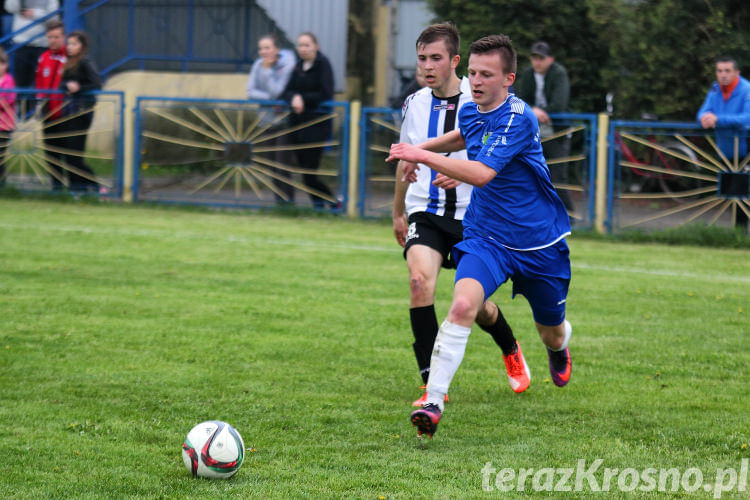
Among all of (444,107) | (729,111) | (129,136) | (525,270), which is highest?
(729,111)

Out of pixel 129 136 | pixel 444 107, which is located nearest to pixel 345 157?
pixel 129 136

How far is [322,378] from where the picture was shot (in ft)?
19.7

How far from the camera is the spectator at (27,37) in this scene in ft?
67.2

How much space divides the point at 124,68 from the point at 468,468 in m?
18.7

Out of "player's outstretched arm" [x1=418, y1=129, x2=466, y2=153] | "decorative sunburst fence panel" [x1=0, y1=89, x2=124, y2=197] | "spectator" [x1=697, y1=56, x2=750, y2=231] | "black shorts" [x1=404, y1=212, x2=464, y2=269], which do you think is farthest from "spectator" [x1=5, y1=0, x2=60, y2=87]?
"player's outstretched arm" [x1=418, y1=129, x2=466, y2=153]

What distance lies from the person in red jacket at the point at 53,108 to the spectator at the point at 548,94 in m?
6.84

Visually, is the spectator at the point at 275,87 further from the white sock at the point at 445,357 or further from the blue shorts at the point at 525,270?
the white sock at the point at 445,357

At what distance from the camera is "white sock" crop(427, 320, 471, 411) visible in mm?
4738

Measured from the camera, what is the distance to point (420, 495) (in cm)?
404

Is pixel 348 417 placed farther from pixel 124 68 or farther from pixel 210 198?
pixel 124 68

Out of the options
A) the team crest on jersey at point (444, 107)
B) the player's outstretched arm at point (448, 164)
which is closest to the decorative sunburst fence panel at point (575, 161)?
the team crest on jersey at point (444, 107)

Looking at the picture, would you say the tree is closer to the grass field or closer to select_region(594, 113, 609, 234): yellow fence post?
select_region(594, 113, 609, 234): yellow fence post

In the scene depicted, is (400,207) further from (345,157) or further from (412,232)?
(345,157)

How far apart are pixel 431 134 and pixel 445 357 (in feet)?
5.80
